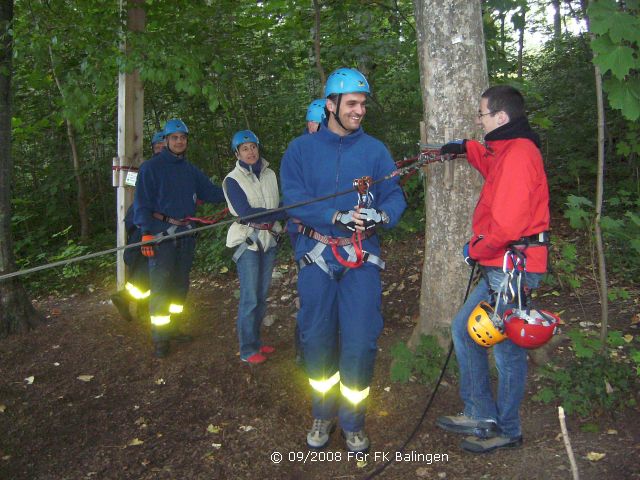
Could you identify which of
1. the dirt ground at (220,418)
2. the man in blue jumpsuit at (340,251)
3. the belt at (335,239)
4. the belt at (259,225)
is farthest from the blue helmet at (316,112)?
the dirt ground at (220,418)

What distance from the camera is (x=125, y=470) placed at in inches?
135

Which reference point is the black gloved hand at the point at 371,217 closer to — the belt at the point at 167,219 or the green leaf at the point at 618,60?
the green leaf at the point at 618,60

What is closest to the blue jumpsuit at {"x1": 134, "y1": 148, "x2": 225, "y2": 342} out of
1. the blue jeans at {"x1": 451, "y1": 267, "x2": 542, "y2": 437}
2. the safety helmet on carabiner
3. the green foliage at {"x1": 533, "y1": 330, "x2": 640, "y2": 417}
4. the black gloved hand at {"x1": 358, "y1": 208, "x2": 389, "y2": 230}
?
the black gloved hand at {"x1": 358, "y1": 208, "x2": 389, "y2": 230}

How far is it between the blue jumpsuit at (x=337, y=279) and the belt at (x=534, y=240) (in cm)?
75

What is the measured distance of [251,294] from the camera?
4723mm

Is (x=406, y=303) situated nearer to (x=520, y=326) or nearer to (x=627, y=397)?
(x=627, y=397)

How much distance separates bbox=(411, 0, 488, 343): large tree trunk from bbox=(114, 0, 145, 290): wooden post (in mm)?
3517

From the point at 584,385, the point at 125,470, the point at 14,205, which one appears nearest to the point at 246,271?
the point at 125,470

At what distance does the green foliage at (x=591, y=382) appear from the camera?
11.5 ft

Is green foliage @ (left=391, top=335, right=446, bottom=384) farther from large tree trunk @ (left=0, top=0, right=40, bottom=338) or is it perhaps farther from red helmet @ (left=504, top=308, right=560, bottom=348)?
large tree trunk @ (left=0, top=0, right=40, bottom=338)

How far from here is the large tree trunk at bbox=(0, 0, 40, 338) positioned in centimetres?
582

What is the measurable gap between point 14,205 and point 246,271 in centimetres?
881

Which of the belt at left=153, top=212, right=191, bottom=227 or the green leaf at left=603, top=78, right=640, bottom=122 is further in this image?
the belt at left=153, top=212, right=191, bottom=227

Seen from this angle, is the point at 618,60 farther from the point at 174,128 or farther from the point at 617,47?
the point at 174,128
